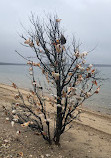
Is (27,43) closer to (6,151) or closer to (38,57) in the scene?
(38,57)

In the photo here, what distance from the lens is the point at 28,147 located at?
4.43 meters

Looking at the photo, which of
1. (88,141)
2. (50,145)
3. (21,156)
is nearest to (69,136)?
(88,141)

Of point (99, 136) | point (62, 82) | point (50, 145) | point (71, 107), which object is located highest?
point (62, 82)

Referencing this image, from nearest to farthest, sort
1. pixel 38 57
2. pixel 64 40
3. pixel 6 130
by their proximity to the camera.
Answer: pixel 64 40 → pixel 38 57 → pixel 6 130

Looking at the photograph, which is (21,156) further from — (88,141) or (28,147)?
(88,141)

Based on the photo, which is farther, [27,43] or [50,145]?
[50,145]

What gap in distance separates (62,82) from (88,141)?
2.81 m

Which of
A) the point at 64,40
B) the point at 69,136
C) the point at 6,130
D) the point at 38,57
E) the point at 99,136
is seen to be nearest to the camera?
the point at 64,40

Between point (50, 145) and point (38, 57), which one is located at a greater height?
point (38, 57)

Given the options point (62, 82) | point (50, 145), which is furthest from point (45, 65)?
point (50, 145)

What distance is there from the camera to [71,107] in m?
4.17

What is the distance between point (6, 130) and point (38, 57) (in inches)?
115

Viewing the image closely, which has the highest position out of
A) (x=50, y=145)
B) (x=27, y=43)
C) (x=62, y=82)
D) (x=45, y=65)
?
(x=27, y=43)

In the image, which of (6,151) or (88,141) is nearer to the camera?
(6,151)
